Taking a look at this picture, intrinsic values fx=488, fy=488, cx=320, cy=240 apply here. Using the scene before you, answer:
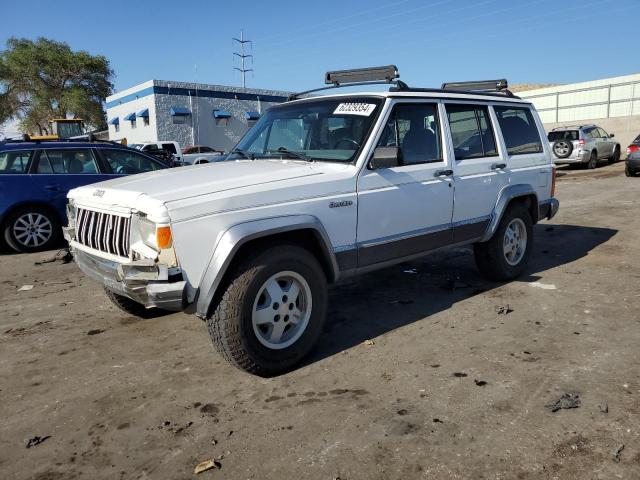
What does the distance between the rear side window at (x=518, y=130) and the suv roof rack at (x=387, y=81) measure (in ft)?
0.79

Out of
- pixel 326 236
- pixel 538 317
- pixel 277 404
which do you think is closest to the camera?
pixel 277 404

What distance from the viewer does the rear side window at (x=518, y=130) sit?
5.27 m

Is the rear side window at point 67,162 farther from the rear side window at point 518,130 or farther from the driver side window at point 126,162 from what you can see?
the rear side window at point 518,130

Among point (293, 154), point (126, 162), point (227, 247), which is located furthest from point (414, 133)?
point (126, 162)

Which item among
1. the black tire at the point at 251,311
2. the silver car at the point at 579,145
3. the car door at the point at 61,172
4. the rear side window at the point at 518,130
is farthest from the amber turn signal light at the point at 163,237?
the silver car at the point at 579,145

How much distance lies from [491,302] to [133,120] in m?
33.2

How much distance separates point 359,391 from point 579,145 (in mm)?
18916

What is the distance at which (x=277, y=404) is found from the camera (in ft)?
10.0

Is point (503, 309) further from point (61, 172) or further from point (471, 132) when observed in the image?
point (61, 172)

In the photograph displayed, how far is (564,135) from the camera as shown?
63.8 feet

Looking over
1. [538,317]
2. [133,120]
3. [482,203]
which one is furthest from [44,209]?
[133,120]

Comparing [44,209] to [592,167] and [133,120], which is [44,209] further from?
[133,120]

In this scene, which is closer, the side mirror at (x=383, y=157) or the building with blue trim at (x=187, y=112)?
the side mirror at (x=383, y=157)

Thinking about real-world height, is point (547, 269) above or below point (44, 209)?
below
